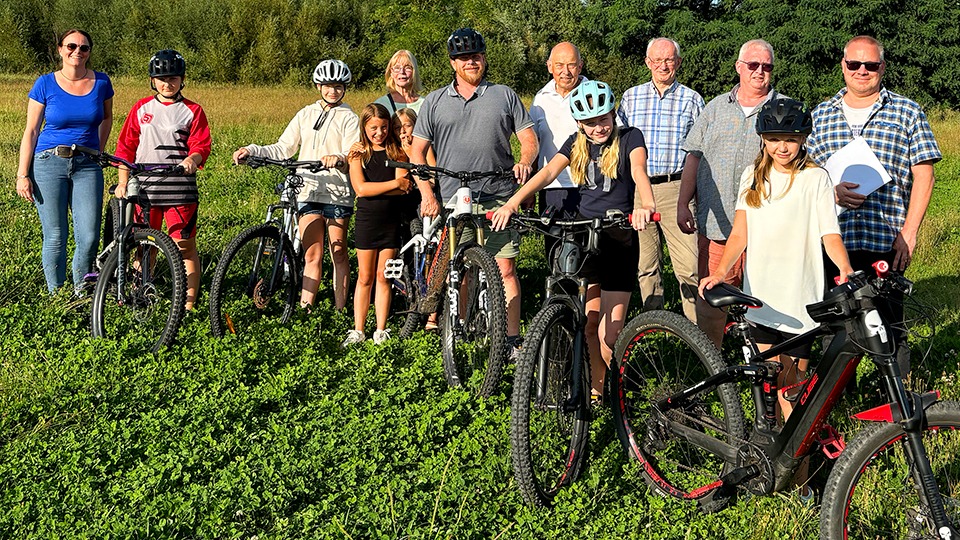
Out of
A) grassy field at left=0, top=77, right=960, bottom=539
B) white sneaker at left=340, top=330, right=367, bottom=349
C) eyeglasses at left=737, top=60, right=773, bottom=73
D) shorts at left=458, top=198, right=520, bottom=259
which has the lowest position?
grassy field at left=0, top=77, right=960, bottom=539

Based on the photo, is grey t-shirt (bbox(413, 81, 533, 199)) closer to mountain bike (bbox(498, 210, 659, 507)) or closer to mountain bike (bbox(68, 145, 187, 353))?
mountain bike (bbox(498, 210, 659, 507))

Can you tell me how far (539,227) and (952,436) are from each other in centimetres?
218

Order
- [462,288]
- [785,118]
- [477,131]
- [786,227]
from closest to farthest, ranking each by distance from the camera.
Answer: [785,118], [786,227], [462,288], [477,131]

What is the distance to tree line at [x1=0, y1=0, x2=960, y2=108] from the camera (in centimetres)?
4075

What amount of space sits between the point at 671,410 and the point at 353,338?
3001 mm

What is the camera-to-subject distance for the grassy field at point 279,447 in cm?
421

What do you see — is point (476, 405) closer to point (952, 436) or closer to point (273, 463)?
point (273, 463)

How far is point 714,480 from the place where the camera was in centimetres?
454

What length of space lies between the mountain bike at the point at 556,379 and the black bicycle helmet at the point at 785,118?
71cm

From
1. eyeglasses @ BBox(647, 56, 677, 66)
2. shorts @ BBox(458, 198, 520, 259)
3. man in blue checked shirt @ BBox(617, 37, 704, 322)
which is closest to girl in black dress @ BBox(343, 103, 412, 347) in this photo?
shorts @ BBox(458, 198, 520, 259)

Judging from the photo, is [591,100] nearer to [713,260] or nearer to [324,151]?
[713,260]

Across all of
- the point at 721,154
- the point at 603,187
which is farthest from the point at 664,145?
the point at 603,187

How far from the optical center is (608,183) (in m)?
5.16

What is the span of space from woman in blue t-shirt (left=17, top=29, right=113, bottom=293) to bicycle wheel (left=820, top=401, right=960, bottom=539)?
5927mm
